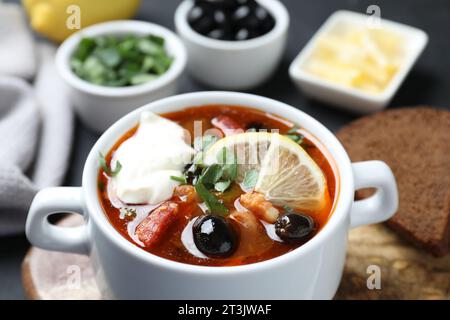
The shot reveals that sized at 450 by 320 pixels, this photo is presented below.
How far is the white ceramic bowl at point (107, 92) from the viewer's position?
7.63ft

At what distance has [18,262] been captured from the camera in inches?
78.3

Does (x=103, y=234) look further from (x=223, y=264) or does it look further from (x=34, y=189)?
(x=34, y=189)

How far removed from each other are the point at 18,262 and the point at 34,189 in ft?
0.69

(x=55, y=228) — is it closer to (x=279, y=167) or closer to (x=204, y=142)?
(x=204, y=142)

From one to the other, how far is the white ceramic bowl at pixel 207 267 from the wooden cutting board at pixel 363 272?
182 mm

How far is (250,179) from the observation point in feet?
5.03

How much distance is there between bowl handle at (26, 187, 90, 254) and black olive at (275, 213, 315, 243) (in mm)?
433

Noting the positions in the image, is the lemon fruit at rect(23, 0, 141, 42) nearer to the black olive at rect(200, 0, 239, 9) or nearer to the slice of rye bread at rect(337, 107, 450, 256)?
the black olive at rect(200, 0, 239, 9)

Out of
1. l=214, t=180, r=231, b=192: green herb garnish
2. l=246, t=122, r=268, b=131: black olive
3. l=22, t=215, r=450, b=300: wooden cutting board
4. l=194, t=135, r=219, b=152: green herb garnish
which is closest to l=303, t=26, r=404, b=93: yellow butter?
l=22, t=215, r=450, b=300: wooden cutting board

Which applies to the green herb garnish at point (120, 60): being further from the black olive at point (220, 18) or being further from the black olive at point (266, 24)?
the black olive at point (266, 24)

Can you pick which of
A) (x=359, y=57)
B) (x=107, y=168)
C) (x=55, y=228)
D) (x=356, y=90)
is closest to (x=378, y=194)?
(x=107, y=168)

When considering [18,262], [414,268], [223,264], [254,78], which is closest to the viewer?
[223,264]

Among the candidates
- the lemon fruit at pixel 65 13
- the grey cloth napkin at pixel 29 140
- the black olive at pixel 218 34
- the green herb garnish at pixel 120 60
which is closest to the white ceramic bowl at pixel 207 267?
the grey cloth napkin at pixel 29 140

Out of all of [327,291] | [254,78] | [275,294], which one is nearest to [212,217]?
[275,294]
